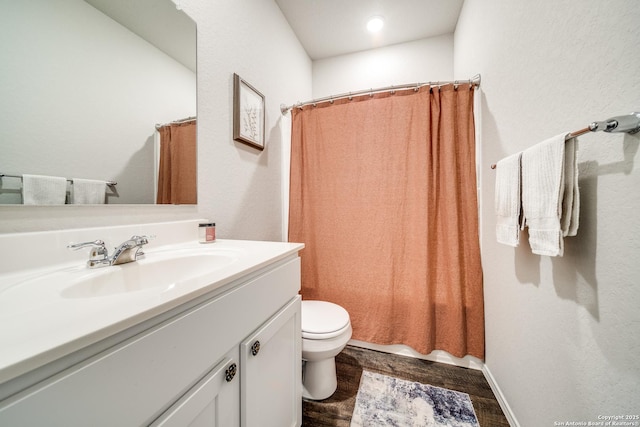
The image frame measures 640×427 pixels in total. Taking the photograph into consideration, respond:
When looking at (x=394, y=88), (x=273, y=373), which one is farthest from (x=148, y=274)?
(x=394, y=88)

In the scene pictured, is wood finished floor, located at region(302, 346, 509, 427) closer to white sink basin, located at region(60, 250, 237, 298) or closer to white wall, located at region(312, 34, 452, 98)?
white sink basin, located at region(60, 250, 237, 298)

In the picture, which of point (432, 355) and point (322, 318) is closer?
point (322, 318)

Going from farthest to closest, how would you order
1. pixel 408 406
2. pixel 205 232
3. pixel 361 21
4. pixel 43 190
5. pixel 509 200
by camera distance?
pixel 361 21
pixel 408 406
pixel 205 232
pixel 509 200
pixel 43 190

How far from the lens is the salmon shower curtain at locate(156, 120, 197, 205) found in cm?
93

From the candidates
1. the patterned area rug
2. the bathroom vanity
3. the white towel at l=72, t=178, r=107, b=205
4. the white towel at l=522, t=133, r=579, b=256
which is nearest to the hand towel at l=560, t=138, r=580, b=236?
the white towel at l=522, t=133, r=579, b=256

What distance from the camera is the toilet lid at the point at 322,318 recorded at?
3.70ft

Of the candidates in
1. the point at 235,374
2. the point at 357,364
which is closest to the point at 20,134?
the point at 235,374

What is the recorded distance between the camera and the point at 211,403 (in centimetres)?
52

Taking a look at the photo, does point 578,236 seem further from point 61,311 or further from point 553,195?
point 61,311

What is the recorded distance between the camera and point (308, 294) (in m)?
1.70

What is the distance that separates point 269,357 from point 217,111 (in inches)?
44.5

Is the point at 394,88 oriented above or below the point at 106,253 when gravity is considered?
above

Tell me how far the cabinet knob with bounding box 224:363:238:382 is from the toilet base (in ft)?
2.47

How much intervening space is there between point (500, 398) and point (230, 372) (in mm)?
1394
